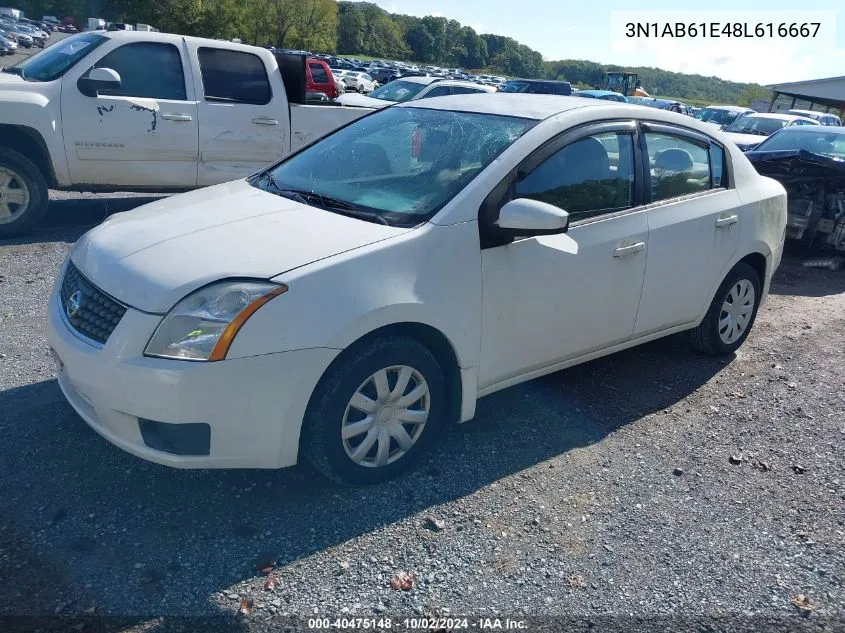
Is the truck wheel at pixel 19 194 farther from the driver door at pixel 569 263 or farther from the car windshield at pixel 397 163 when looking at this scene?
the driver door at pixel 569 263

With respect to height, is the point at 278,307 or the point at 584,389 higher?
the point at 278,307

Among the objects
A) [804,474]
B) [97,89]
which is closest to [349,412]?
[804,474]

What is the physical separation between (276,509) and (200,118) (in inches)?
216

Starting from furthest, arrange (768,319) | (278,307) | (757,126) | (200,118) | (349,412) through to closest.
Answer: (757,126) < (200,118) < (768,319) < (349,412) < (278,307)

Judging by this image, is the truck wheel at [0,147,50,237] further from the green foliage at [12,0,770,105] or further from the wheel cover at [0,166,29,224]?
the green foliage at [12,0,770,105]

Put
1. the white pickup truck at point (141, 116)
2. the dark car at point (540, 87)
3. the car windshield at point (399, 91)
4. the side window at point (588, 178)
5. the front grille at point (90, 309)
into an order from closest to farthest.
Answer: the front grille at point (90, 309) → the side window at point (588, 178) → the white pickup truck at point (141, 116) → the car windshield at point (399, 91) → the dark car at point (540, 87)

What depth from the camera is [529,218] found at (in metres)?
3.45

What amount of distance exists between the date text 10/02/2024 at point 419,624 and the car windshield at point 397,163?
5.56 ft

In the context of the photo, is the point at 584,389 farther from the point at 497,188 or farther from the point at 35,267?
the point at 35,267

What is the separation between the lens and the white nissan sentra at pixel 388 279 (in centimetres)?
294

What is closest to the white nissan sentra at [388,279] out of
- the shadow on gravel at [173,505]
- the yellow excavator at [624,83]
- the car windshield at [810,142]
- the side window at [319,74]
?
the shadow on gravel at [173,505]

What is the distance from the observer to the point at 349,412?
10.6 ft

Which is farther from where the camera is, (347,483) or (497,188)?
(497,188)

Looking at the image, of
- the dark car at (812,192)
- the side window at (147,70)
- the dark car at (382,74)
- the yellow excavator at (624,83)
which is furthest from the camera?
the dark car at (382,74)
